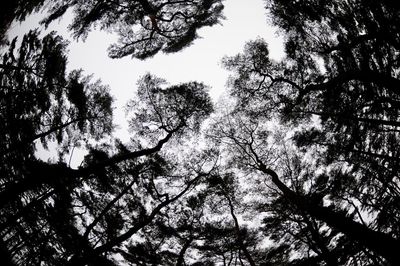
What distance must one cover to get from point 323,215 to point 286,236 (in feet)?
23.5

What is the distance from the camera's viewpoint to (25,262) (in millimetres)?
3453

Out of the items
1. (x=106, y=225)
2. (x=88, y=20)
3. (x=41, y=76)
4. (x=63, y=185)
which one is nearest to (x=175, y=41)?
(x=88, y=20)

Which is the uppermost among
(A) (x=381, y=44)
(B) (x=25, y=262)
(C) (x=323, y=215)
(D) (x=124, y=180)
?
(D) (x=124, y=180)

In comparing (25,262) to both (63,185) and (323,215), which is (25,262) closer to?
(63,185)

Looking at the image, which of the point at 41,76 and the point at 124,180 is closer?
the point at 41,76

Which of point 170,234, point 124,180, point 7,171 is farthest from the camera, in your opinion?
point 170,234

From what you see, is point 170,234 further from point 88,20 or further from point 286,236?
point 88,20

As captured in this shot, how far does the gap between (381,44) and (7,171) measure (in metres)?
9.02

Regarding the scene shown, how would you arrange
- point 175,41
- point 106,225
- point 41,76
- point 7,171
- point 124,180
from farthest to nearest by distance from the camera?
point 175,41, point 124,180, point 106,225, point 41,76, point 7,171

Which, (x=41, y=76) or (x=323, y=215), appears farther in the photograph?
(x=41, y=76)

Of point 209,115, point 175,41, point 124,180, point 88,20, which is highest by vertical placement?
point 88,20

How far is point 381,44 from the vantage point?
533cm

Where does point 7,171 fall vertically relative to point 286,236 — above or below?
above

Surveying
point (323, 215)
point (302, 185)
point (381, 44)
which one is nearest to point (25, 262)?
point (323, 215)
